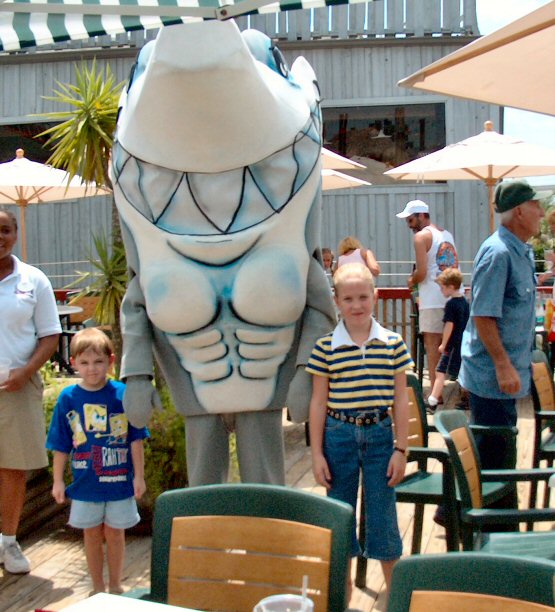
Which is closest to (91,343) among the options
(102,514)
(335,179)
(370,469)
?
(102,514)

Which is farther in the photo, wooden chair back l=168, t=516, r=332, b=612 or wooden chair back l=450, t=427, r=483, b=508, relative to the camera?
wooden chair back l=450, t=427, r=483, b=508

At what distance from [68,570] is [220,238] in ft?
6.13

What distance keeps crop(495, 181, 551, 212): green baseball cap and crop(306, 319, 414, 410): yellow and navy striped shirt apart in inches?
39.9

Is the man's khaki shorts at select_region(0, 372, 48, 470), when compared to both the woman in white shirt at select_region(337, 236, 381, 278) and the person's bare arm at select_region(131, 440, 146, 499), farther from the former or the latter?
the woman in white shirt at select_region(337, 236, 381, 278)

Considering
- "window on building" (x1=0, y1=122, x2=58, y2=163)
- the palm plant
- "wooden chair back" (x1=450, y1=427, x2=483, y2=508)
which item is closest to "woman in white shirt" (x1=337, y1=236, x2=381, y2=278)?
the palm plant

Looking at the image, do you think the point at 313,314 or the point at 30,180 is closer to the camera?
the point at 313,314

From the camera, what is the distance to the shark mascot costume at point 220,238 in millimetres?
3195

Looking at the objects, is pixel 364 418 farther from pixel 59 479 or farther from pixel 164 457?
pixel 164 457

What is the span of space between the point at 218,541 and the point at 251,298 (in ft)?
4.24

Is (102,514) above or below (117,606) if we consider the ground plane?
below

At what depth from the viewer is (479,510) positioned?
297cm

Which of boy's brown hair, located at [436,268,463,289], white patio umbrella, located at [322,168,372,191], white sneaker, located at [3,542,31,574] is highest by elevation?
white patio umbrella, located at [322,168,372,191]

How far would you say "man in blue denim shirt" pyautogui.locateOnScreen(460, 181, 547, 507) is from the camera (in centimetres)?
367

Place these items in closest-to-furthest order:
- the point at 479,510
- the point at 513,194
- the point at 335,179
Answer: the point at 479,510
the point at 513,194
the point at 335,179
